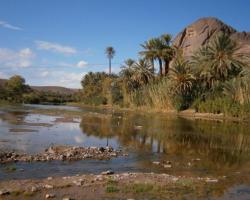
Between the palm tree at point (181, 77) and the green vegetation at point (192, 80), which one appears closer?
the green vegetation at point (192, 80)

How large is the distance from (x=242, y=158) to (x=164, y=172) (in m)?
6.15

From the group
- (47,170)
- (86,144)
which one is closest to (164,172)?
(47,170)

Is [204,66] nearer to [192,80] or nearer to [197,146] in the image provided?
[192,80]

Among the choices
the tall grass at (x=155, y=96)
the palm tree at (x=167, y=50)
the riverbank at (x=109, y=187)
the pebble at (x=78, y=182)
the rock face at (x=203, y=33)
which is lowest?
the riverbank at (x=109, y=187)

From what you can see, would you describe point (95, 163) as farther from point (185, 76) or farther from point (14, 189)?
point (185, 76)

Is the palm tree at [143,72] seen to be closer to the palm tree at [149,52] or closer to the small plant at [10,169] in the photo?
the palm tree at [149,52]

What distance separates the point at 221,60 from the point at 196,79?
20.8 feet

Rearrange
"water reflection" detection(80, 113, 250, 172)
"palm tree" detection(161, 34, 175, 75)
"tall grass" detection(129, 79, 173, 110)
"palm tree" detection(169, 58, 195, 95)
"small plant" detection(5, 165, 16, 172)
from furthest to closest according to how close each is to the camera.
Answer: "palm tree" detection(161, 34, 175, 75), "tall grass" detection(129, 79, 173, 110), "palm tree" detection(169, 58, 195, 95), "water reflection" detection(80, 113, 250, 172), "small plant" detection(5, 165, 16, 172)

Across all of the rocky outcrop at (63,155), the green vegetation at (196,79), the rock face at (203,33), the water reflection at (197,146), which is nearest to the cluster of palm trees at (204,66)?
the green vegetation at (196,79)

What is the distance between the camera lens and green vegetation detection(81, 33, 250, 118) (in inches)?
1991

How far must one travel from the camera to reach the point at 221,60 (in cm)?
5378

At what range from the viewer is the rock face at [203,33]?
275ft

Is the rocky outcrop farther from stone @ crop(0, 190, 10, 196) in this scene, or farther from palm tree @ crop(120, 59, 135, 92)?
palm tree @ crop(120, 59, 135, 92)

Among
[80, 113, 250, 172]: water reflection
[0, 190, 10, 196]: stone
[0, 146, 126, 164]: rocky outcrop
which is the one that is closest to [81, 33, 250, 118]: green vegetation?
[80, 113, 250, 172]: water reflection
